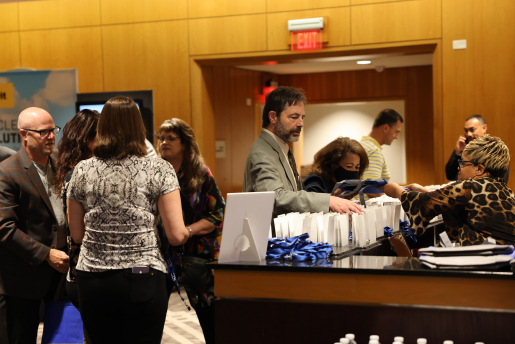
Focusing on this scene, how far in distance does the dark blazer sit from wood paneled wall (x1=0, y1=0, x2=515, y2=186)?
4.13 meters

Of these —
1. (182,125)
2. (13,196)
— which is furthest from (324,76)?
(13,196)

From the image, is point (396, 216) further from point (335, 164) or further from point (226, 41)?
point (226, 41)

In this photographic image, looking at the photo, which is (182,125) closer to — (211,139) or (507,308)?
(507,308)

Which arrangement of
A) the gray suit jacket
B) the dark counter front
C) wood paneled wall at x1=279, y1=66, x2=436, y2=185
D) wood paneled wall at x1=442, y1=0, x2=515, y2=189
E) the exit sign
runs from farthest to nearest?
1. wood paneled wall at x1=279, y1=66, x2=436, y2=185
2. the exit sign
3. wood paneled wall at x1=442, y1=0, x2=515, y2=189
4. the gray suit jacket
5. the dark counter front

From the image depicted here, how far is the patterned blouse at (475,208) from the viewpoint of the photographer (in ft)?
9.04

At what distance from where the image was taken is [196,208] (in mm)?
3178

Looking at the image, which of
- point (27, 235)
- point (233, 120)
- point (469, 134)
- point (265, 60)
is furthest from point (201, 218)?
point (233, 120)

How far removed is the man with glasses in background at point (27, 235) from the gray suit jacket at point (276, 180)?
41.1 inches

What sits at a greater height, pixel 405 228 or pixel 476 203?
pixel 476 203

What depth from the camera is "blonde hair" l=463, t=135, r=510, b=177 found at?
2.89 m

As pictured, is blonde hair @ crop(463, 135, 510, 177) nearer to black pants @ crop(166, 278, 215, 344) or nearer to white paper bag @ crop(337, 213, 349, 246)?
white paper bag @ crop(337, 213, 349, 246)

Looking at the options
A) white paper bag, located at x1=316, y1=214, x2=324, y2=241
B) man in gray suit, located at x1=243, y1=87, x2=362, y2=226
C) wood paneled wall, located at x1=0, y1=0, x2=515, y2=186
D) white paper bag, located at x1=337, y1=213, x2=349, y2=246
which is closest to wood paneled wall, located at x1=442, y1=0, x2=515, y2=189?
wood paneled wall, located at x1=0, y1=0, x2=515, y2=186

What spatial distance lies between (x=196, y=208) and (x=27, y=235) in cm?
90

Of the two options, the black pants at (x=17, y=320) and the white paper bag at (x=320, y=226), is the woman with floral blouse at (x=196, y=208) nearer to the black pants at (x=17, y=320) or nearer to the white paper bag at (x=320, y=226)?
the black pants at (x=17, y=320)
